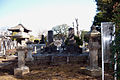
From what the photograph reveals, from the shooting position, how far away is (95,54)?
4328 mm

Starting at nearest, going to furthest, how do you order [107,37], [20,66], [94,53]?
[107,37] → [94,53] → [20,66]

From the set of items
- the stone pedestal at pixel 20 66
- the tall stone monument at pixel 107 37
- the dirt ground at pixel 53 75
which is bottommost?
the dirt ground at pixel 53 75

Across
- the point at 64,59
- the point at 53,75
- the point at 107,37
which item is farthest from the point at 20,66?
the point at 107,37

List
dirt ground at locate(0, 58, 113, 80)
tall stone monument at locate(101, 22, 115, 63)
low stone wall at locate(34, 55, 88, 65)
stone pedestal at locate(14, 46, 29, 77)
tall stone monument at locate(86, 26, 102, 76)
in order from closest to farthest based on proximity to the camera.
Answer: tall stone monument at locate(101, 22, 115, 63) < dirt ground at locate(0, 58, 113, 80) < tall stone monument at locate(86, 26, 102, 76) < stone pedestal at locate(14, 46, 29, 77) < low stone wall at locate(34, 55, 88, 65)

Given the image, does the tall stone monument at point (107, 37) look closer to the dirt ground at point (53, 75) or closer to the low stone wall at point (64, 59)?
the dirt ground at point (53, 75)

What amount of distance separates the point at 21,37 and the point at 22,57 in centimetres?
100

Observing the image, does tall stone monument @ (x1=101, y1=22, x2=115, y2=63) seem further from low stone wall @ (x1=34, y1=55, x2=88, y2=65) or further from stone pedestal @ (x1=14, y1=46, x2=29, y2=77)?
low stone wall @ (x1=34, y1=55, x2=88, y2=65)

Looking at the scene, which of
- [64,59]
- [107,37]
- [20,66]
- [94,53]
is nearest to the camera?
[107,37]

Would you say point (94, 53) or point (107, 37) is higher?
point (107, 37)

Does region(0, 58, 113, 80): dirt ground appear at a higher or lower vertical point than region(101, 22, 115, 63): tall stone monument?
lower

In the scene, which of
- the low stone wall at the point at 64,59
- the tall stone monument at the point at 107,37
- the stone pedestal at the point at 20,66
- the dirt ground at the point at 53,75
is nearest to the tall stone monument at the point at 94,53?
the dirt ground at the point at 53,75

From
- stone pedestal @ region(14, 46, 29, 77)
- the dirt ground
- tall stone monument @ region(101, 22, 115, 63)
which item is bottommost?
the dirt ground

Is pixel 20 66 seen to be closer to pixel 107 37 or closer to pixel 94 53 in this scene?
pixel 94 53

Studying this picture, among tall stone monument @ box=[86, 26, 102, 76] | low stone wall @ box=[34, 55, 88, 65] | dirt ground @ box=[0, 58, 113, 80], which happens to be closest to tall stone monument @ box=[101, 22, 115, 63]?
tall stone monument @ box=[86, 26, 102, 76]
